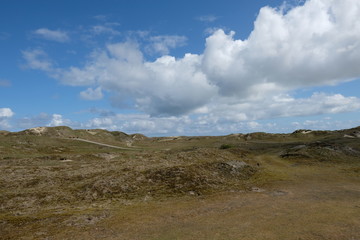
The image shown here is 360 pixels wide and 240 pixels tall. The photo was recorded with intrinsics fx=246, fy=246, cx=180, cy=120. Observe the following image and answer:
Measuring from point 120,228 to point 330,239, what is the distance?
1618 centimetres

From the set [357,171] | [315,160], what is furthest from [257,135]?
[357,171]

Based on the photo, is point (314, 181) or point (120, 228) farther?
point (314, 181)

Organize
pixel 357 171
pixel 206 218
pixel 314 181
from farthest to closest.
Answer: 1. pixel 357 171
2. pixel 314 181
3. pixel 206 218

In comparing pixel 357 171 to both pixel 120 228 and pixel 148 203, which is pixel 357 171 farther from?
pixel 120 228

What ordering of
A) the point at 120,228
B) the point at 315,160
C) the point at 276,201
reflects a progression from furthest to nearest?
the point at 315,160, the point at 276,201, the point at 120,228

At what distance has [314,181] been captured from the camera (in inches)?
1511

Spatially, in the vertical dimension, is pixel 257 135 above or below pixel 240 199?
above

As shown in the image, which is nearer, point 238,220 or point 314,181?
point 238,220

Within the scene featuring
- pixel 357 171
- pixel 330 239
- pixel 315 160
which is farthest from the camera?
pixel 315 160

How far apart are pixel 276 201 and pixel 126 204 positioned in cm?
1733

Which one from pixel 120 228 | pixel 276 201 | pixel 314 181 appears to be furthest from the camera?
pixel 314 181

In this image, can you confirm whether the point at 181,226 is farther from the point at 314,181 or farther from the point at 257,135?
the point at 257,135

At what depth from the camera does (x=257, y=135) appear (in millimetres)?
165125

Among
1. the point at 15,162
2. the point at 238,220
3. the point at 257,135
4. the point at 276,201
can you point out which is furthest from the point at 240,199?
the point at 257,135
